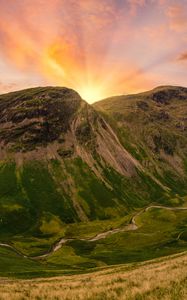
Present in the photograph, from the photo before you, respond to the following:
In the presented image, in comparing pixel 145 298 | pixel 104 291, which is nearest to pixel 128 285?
pixel 104 291

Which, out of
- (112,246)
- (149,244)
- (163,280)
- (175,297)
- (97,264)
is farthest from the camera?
(112,246)

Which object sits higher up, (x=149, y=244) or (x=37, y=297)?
(x=37, y=297)

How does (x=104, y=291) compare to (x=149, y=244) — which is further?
(x=149, y=244)

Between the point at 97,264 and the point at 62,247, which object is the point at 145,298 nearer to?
the point at 97,264

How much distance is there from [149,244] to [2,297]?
159 meters

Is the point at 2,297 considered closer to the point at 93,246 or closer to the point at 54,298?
the point at 54,298

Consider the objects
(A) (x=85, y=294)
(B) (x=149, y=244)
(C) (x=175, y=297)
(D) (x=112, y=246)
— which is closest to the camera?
(C) (x=175, y=297)

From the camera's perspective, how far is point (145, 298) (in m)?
18.2

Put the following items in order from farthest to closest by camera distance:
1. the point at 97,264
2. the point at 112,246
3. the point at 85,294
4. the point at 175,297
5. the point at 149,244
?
1. the point at 112,246
2. the point at 149,244
3. the point at 97,264
4. the point at 85,294
5. the point at 175,297

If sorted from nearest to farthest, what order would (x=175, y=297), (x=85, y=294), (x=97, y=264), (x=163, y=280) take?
1. (x=175, y=297)
2. (x=85, y=294)
3. (x=163, y=280)
4. (x=97, y=264)

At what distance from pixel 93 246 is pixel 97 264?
55.3 meters

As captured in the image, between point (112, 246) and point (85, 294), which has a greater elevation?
point (85, 294)

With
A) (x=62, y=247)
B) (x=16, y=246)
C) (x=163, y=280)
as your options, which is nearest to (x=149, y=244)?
(x=62, y=247)

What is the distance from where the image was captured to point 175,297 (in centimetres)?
1780
